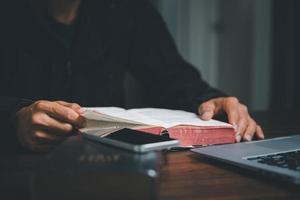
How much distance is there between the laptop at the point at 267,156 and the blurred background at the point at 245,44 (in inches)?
64.9

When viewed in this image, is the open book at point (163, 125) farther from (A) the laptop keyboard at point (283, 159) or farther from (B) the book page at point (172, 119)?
(A) the laptop keyboard at point (283, 159)

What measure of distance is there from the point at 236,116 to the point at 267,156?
0.94 ft

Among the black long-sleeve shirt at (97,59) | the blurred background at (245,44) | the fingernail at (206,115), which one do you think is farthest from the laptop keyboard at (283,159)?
the blurred background at (245,44)

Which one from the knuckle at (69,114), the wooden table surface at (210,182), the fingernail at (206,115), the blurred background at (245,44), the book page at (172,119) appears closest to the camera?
the wooden table surface at (210,182)

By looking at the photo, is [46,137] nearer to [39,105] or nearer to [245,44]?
[39,105]

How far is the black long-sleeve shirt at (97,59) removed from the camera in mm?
1387

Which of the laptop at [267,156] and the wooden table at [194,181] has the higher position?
the laptop at [267,156]

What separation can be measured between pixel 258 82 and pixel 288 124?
65.1 inches

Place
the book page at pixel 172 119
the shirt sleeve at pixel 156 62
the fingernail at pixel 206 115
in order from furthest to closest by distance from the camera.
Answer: the shirt sleeve at pixel 156 62 < the fingernail at pixel 206 115 < the book page at pixel 172 119

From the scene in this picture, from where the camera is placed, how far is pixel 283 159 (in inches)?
26.2

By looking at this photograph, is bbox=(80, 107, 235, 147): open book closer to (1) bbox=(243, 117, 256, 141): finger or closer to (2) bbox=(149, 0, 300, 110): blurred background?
(1) bbox=(243, 117, 256, 141): finger

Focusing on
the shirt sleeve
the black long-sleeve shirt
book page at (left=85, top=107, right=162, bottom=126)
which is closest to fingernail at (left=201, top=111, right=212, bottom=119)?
book page at (left=85, top=107, right=162, bottom=126)

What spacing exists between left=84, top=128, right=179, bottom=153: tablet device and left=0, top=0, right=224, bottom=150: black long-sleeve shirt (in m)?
0.55

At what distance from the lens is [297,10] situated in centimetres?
233
